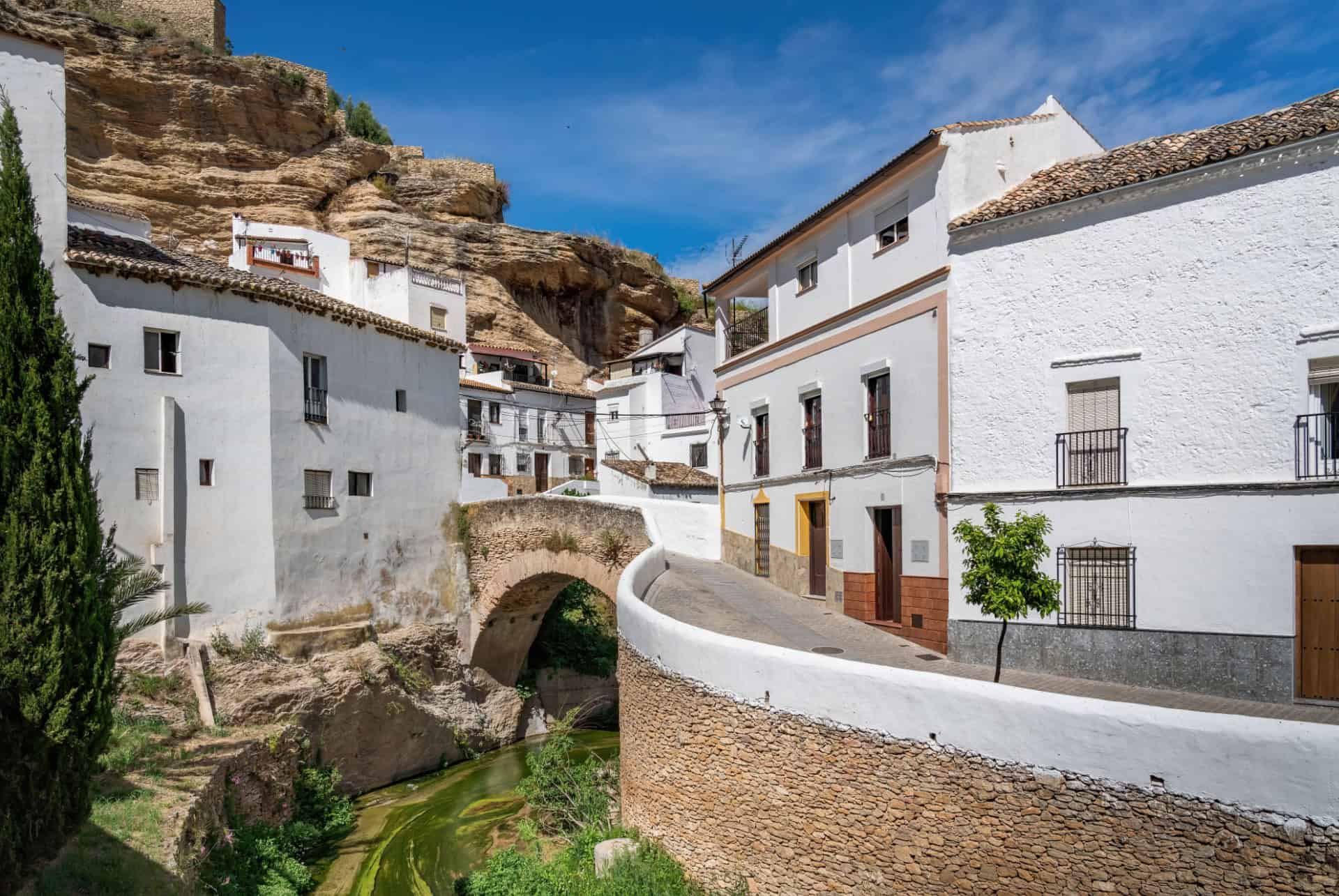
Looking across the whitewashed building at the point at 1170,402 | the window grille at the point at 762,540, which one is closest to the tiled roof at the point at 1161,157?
the whitewashed building at the point at 1170,402

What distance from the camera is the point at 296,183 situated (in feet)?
97.6

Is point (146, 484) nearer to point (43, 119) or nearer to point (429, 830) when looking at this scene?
point (43, 119)

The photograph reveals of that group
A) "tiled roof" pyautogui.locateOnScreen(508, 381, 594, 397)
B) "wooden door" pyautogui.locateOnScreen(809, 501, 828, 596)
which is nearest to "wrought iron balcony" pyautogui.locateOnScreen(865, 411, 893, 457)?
"wooden door" pyautogui.locateOnScreen(809, 501, 828, 596)

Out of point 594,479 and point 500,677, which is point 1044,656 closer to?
point 500,677

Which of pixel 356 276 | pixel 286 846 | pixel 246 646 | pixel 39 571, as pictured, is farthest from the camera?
pixel 356 276

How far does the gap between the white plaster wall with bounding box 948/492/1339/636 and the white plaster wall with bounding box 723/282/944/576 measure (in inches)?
82.4

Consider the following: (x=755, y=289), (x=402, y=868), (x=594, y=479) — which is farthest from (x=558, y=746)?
(x=594, y=479)

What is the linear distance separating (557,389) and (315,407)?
49.0 feet

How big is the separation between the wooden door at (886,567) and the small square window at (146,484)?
427 inches

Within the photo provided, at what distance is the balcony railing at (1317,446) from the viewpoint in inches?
326

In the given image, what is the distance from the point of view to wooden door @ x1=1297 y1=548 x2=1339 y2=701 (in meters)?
8.23

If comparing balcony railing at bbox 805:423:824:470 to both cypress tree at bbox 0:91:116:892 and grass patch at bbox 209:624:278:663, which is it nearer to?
grass patch at bbox 209:624:278:663

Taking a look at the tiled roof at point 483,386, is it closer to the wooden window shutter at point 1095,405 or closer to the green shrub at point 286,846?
the green shrub at point 286,846

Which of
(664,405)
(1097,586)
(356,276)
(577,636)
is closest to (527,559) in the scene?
(577,636)
